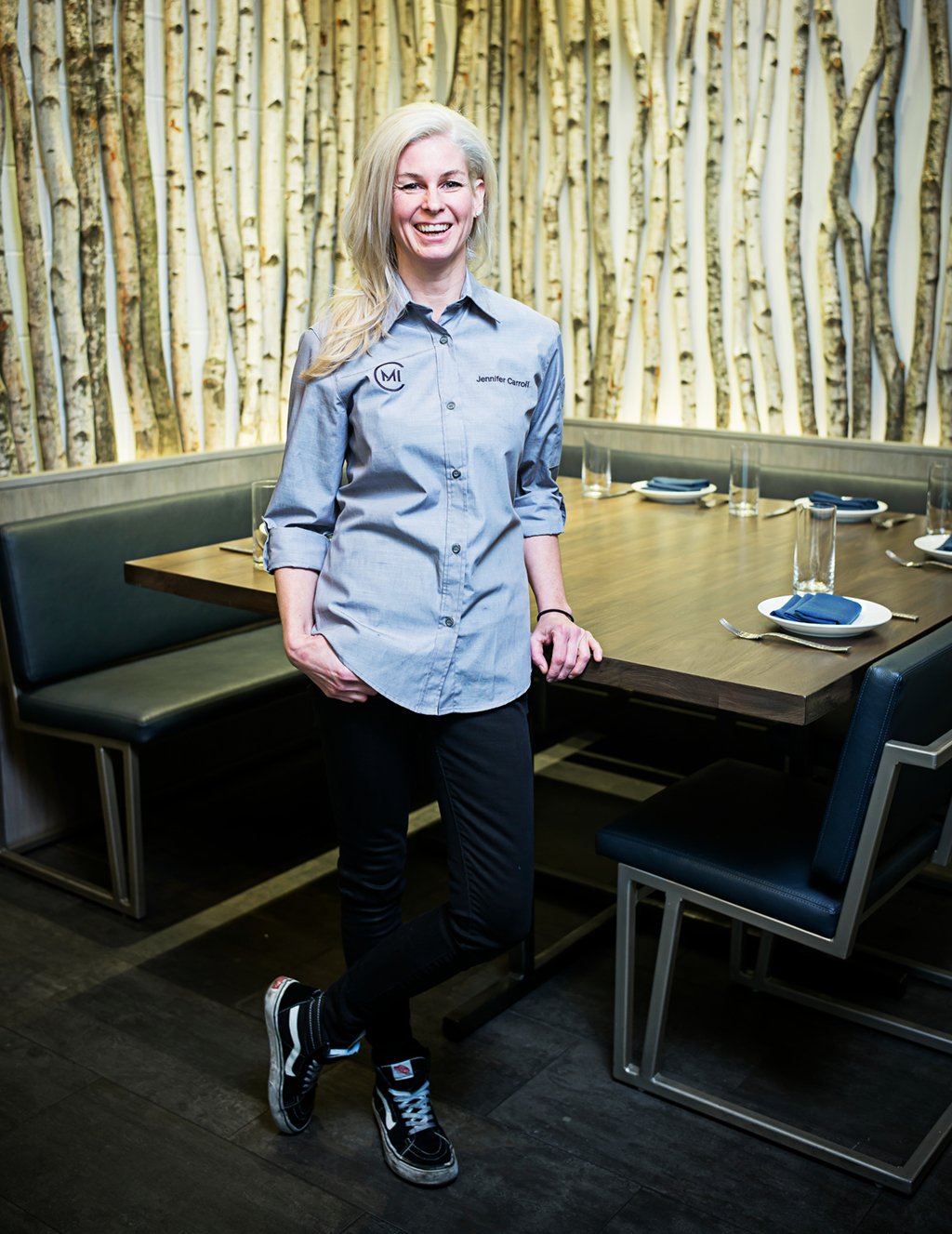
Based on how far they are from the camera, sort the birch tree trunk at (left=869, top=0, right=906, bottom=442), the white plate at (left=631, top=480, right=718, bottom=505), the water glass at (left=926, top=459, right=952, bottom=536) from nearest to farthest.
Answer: the water glass at (left=926, top=459, right=952, bottom=536) < the white plate at (left=631, top=480, right=718, bottom=505) < the birch tree trunk at (left=869, top=0, right=906, bottom=442)

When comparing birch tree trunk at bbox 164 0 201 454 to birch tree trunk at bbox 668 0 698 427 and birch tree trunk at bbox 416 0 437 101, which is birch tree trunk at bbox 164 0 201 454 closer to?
birch tree trunk at bbox 416 0 437 101

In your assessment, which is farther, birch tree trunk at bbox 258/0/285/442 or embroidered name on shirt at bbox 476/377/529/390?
birch tree trunk at bbox 258/0/285/442

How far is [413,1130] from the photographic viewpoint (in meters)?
2.14

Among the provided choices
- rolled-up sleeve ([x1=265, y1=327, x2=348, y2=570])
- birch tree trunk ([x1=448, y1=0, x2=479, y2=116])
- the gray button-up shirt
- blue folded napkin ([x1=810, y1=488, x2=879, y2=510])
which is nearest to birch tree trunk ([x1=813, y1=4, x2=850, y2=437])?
blue folded napkin ([x1=810, y1=488, x2=879, y2=510])

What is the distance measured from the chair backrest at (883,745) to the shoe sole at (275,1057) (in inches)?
37.1

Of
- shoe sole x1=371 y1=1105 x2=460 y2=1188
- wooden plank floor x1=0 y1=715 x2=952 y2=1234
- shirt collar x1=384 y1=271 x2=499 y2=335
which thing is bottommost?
wooden plank floor x1=0 y1=715 x2=952 y2=1234

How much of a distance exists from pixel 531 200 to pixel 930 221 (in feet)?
5.09

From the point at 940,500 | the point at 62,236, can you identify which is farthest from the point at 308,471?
the point at 62,236

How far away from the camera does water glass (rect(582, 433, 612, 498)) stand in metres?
3.68

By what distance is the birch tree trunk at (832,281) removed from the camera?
4.11m

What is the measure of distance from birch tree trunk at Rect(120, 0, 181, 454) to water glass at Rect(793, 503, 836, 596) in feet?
7.03

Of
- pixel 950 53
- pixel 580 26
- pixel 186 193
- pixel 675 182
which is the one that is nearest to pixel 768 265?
pixel 675 182

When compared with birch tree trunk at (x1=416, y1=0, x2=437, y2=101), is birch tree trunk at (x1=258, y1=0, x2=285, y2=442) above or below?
below

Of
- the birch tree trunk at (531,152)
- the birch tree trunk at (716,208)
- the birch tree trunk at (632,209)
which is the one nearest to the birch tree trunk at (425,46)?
the birch tree trunk at (531,152)
